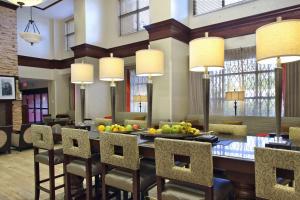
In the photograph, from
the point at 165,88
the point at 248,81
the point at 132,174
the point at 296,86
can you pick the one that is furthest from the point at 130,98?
the point at 132,174

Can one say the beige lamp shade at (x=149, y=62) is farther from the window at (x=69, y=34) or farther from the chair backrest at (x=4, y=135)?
the window at (x=69, y=34)

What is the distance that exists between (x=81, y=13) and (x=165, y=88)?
3792mm

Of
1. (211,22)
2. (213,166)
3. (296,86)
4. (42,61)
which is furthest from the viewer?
(42,61)

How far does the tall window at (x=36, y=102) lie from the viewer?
10.9 meters

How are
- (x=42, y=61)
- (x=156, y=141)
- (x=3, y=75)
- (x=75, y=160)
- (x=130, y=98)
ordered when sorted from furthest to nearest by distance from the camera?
1. (x=42, y=61)
2. (x=130, y=98)
3. (x=3, y=75)
4. (x=75, y=160)
5. (x=156, y=141)

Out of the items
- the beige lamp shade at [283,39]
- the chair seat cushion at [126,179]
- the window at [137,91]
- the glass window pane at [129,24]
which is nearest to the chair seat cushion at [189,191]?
the chair seat cushion at [126,179]

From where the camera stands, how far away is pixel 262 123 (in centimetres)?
445

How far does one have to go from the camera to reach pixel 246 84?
16.5 feet

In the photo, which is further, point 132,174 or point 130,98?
point 130,98

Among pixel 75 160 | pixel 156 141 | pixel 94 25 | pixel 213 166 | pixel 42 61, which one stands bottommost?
pixel 75 160

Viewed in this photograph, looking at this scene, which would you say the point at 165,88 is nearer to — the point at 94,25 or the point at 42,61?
the point at 94,25

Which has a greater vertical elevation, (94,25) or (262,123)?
(94,25)

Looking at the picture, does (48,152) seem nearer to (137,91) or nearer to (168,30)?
(168,30)

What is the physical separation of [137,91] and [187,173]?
5750 millimetres
